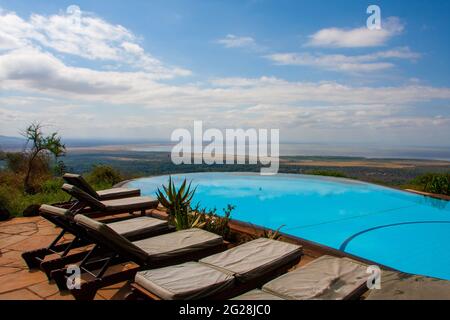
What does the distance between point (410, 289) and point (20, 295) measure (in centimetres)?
351

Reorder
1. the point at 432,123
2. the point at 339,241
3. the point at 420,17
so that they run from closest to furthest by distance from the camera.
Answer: the point at 339,241, the point at 420,17, the point at 432,123

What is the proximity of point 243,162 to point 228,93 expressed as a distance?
3748mm

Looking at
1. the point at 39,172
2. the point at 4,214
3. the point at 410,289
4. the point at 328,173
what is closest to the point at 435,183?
the point at 328,173

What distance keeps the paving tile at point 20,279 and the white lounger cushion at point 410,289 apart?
335 centimetres

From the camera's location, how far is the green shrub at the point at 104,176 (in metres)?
10.1

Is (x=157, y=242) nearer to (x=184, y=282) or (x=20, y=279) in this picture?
(x=184, y=282)

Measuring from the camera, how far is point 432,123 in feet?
48.9

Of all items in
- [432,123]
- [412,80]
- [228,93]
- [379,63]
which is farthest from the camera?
[228,93]

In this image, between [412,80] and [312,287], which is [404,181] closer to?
[412,80]

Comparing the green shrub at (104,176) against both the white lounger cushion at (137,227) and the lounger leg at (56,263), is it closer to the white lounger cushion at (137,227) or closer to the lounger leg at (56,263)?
the white lounger cushion at (137,227)

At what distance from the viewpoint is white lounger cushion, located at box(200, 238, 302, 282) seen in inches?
108

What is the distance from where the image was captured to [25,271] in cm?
369

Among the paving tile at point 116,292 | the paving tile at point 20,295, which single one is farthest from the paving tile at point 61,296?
the paving tile at point 116,292
